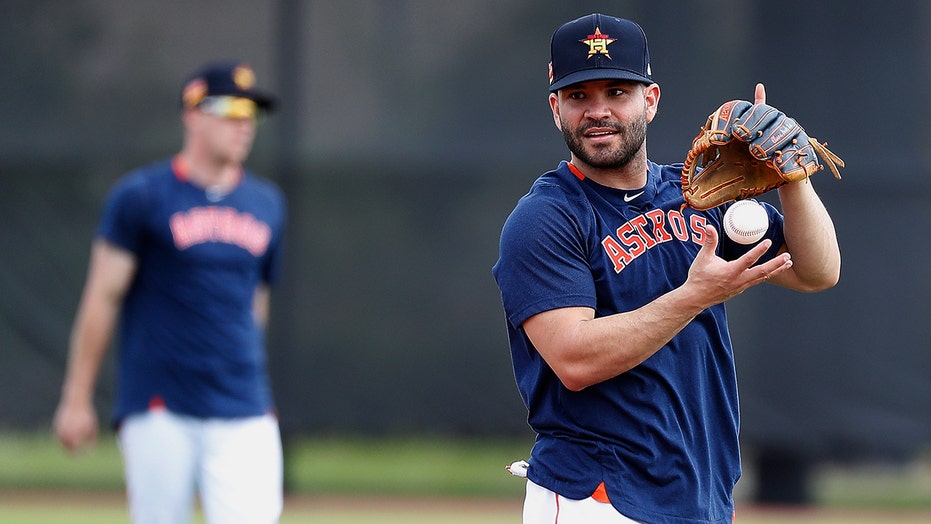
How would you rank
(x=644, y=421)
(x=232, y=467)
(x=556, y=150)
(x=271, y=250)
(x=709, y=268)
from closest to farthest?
(x=709, y=268)
(x=644, y=421)
(x=232, y=467)
(x=271, y=250)
(x=556, y=150)

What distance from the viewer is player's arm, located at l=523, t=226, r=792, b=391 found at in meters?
2.75

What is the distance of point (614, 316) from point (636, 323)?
0.23 feet

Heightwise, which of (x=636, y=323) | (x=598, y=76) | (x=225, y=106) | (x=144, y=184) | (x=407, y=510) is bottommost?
(x=407, y=510)

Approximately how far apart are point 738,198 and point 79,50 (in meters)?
6.48

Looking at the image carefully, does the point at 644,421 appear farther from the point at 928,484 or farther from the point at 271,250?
the point at 928,484

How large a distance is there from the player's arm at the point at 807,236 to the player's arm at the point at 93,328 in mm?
2603

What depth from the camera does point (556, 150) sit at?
826 centimetres

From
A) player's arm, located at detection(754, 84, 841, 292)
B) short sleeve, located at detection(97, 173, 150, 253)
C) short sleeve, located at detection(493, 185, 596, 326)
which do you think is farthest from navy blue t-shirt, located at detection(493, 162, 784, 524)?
short sleeve, located at detection(97, 173, 150, 253)

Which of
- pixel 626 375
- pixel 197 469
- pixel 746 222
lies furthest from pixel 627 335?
pixel 197 469

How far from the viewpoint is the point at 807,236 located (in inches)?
123

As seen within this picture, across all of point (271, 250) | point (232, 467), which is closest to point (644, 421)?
point (232, 467)

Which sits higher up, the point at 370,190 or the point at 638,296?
the point at 370,190

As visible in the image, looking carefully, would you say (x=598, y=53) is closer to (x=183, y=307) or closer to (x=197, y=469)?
(x=183, y=307)

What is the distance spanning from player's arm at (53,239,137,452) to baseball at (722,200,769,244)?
2.60 m
